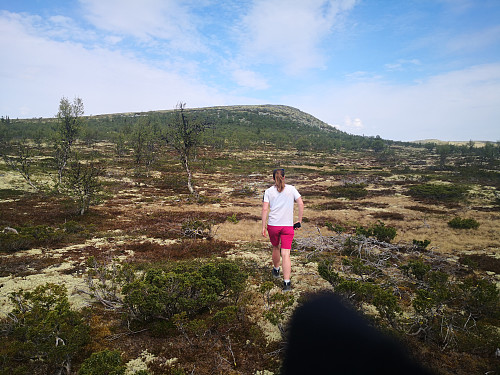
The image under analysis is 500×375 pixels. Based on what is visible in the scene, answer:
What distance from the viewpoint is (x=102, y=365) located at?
3.20m

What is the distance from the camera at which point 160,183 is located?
32156 mm

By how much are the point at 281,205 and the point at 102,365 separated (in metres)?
4.32

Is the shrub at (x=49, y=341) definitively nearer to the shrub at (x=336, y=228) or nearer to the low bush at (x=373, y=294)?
the low bush at (x=373, y=294)

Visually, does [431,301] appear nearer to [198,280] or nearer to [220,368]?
[220,368]

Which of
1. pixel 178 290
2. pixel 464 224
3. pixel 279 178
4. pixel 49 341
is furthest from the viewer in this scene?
pixel 464 224

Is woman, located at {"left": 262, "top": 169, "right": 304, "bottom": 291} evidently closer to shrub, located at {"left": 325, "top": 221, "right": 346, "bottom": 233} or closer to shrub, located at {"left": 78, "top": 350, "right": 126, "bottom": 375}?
shrub, located at {"left": 78, "top": 350, "right": 126, "bottom": 375}

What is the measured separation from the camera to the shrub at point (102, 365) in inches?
122

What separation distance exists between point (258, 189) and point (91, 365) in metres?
28.0

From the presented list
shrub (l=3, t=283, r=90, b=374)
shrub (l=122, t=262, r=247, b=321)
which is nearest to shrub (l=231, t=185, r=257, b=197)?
shrub (l=122, t=262, r=247, b=321)

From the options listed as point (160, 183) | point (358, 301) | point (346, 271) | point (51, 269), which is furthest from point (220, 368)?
point (160, 183)

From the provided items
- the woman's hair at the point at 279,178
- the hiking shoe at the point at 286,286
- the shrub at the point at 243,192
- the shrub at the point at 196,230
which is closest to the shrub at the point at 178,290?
the hiking shoe at the point at 286,286

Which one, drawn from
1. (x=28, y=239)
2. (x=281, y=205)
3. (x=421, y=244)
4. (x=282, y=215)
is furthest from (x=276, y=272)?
(x=28, y=239)

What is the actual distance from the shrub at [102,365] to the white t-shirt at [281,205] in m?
3.90

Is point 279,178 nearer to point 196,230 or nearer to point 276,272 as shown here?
point 276,272
